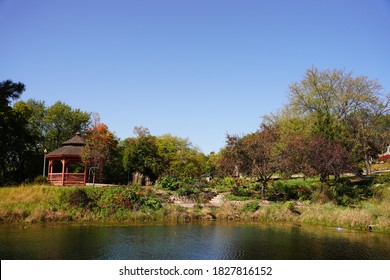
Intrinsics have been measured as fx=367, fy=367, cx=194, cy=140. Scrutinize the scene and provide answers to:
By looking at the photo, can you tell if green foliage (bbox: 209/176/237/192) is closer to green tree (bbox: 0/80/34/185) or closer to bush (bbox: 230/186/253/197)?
bush (bbox: 230/186/253/197)

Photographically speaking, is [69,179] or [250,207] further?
[69,179]

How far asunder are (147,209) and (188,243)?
26.9ft

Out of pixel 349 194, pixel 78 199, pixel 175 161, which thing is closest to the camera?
pixel 78 199

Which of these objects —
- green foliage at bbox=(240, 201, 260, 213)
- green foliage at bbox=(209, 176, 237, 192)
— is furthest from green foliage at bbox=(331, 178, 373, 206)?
green foliage at bbox=(209, 176, 237, 192)

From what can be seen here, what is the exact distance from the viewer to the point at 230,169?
28281mm

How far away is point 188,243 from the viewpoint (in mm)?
14672

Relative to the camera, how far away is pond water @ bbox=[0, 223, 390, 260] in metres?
12.7

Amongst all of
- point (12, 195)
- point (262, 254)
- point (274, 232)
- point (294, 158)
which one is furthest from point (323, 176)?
point (12, 195)

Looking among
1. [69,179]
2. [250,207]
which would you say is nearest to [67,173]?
[69,179]

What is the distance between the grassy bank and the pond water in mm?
1715

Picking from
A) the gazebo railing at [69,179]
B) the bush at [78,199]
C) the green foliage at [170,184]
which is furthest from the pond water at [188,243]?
the gazebo railing at [69,179]

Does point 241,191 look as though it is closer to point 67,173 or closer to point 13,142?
point 67,173

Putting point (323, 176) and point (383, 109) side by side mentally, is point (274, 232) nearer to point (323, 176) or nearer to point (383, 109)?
point (323, 176)

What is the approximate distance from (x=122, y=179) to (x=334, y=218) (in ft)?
74.4
